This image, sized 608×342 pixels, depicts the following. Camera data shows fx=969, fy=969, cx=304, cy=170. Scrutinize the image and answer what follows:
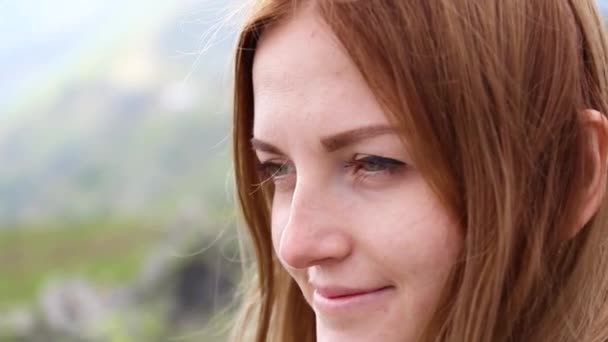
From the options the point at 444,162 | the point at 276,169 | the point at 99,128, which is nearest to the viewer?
the point at 444,162

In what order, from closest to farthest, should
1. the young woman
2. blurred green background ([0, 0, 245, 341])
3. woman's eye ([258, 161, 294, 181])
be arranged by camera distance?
the young woman
woman's eye ([258, 161, 294, 181])
blurred green background ([0, 0, 245, 341])

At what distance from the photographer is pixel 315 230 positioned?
3.43ft

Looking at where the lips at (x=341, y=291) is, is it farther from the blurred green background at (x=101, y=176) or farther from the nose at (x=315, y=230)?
the blurred green background at (x=101, y=176)

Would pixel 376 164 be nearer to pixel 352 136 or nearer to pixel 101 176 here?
pixel 352 136

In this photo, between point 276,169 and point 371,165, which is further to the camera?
point 276,169

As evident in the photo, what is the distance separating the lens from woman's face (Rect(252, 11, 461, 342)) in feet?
3.33

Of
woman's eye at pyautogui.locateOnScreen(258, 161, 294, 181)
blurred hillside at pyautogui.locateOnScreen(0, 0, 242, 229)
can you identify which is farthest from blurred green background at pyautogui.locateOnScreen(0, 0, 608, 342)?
woman's eye at pyautogui.locateOnScreen(258, 161, 294, 181)

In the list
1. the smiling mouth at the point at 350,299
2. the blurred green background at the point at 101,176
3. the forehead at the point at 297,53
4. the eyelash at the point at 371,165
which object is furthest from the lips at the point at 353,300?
the blurred green background at the point at 101,176

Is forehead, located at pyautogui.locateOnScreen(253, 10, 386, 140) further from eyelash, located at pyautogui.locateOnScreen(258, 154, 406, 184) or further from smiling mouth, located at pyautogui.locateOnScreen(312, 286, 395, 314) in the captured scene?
smiling mouth, located at pyautogui.locateOnScreen(312, 286, 395, 314)

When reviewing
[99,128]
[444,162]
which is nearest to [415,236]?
[444,162]

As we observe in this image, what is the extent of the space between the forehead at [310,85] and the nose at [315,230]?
7 cm

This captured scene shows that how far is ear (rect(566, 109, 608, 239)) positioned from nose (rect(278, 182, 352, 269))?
26 cm

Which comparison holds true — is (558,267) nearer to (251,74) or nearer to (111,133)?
(251,74)

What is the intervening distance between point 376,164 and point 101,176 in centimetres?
238
